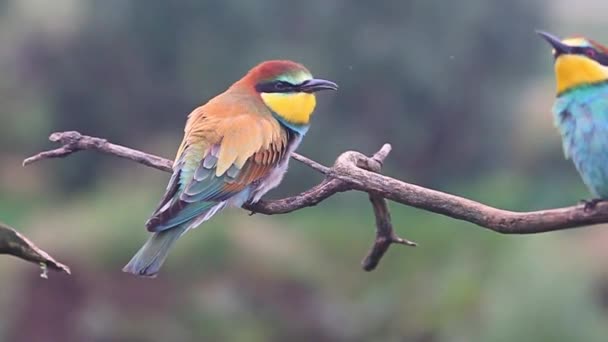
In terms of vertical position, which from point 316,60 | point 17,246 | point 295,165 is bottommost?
point 295,165

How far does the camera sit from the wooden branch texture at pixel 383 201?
3.08ft

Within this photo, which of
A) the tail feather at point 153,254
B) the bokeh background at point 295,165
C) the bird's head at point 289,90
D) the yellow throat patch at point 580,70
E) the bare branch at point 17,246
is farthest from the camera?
the bokeh background at point 295,165

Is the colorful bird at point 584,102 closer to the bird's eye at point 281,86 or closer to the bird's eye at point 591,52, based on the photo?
the bird's eye at point 591,52

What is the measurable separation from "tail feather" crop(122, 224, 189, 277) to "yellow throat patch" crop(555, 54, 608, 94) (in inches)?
A: 16.4

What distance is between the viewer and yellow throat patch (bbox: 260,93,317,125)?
4.25ft

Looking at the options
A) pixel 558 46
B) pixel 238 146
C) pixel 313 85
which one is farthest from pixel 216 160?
pixel 558 46

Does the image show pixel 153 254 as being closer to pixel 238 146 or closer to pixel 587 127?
pixel 238 146

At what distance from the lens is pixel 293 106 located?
130 centimetres

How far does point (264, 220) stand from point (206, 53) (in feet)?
2.34

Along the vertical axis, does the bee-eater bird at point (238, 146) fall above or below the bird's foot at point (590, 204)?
below

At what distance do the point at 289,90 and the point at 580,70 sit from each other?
321 mm

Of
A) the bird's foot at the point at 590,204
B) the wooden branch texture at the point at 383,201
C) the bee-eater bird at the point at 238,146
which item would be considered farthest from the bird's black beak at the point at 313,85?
the bird's foot at the point at 590,204

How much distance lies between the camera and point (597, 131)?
3.92 feet

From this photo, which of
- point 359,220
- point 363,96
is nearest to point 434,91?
point 363,96
